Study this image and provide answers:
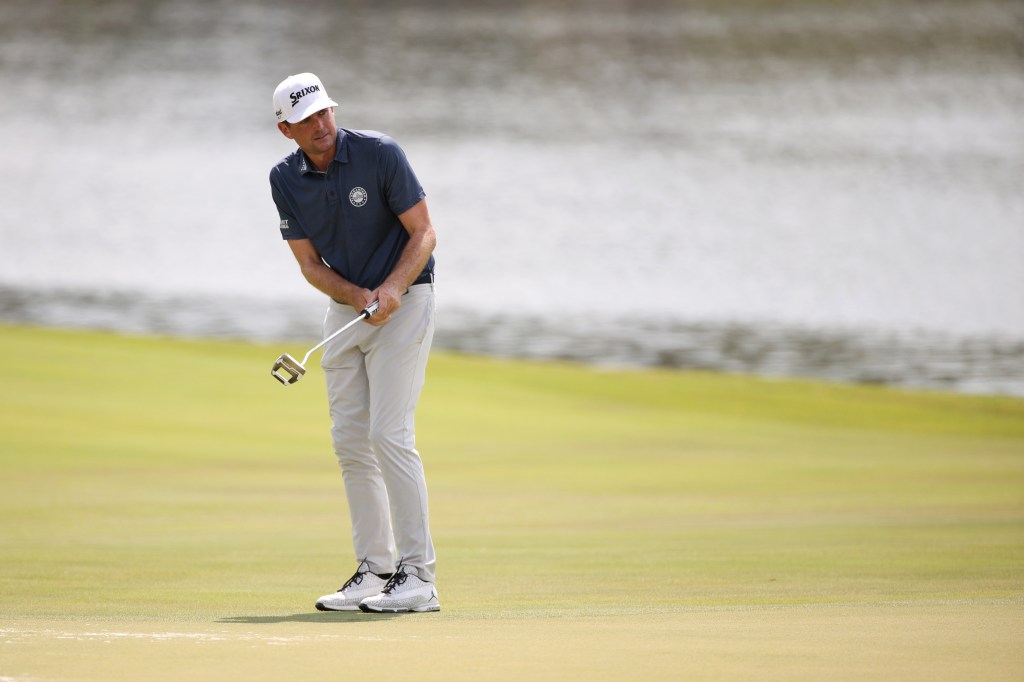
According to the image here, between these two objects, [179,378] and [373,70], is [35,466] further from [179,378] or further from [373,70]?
[373,70]

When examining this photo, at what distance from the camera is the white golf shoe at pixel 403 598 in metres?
5.28

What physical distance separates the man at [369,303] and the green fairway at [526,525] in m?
0.28

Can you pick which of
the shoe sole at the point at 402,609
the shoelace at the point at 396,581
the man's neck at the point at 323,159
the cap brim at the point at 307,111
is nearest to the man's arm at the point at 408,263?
the man's neck at the point at 323,159

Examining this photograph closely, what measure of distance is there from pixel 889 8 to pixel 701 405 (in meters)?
57.9

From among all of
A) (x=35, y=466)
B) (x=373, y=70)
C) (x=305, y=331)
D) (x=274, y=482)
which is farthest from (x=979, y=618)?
(x=373, y=70)

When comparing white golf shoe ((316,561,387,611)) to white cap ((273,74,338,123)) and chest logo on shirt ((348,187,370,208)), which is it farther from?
white cap ((273,74,338,123))

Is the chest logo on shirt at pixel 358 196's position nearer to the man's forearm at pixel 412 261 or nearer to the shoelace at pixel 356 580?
the man's forearm at pixel 412 261

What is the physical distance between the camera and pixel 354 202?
5.42m

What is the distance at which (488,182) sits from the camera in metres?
38.9

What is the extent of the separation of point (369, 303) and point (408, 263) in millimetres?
186

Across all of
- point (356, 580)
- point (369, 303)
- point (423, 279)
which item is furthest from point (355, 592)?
point (423, 279)

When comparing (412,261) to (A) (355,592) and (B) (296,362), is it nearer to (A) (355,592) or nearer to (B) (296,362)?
(B) (296,362)

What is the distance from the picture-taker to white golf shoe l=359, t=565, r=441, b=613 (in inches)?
208

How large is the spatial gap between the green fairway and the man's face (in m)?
1.55
